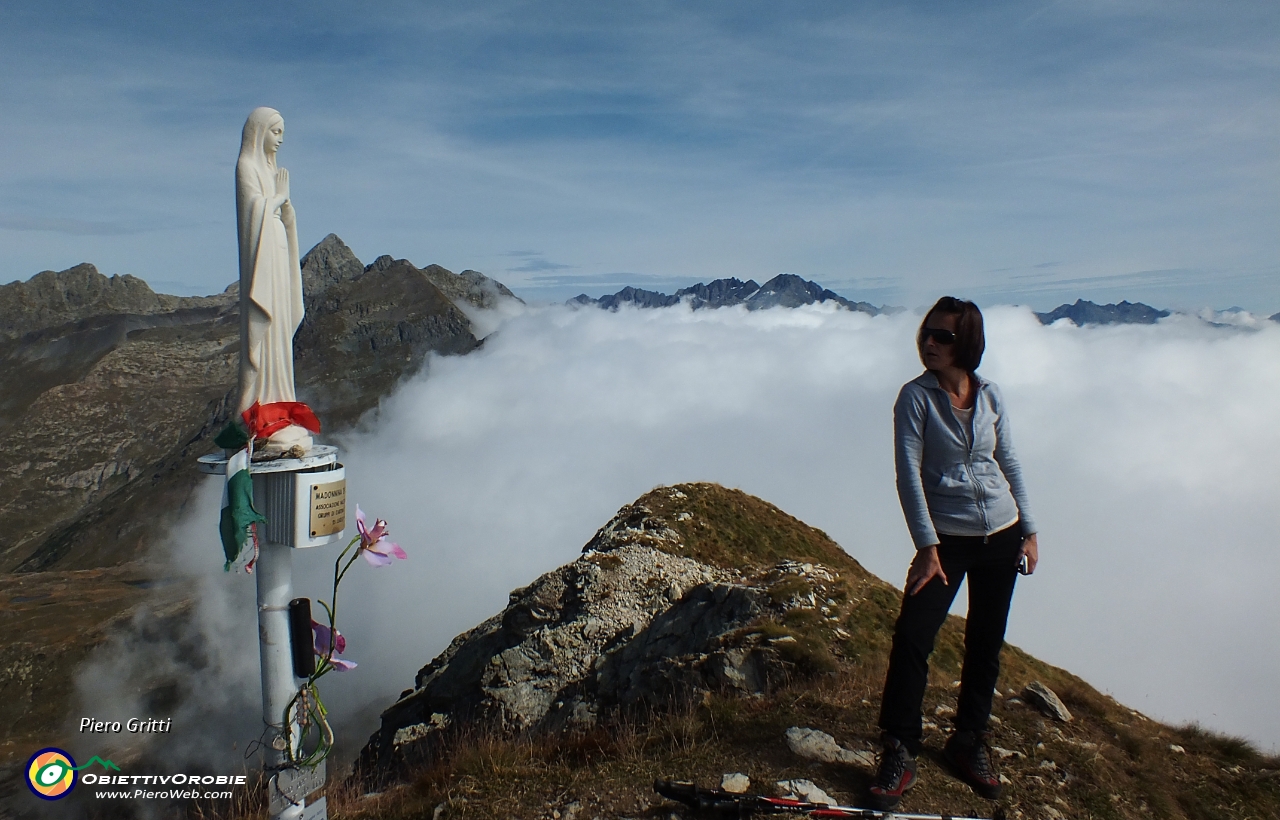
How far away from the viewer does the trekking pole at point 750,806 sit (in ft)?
16.6

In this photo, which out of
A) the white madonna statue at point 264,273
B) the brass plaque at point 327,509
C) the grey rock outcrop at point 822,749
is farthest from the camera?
the white madonna statue at point 264,273

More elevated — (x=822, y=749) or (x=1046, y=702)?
(x=822, y=749)

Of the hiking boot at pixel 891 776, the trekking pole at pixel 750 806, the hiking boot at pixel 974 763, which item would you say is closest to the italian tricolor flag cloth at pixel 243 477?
the trekking pole at pixel 750 806

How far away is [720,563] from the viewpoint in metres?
19.7

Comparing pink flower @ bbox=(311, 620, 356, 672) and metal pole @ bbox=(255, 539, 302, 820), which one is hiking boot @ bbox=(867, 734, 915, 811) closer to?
pink flower @ bbox=(311, 620, 356, 672)

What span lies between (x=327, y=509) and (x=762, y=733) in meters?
4.14

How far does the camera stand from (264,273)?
6.37 m

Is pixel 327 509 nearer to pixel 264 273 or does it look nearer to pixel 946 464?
pixel 264 273

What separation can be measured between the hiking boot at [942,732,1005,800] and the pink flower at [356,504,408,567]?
14.9 ft

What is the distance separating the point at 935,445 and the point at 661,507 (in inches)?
688

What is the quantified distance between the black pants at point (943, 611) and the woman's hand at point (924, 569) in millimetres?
73

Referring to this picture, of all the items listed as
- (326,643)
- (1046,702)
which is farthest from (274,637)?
(1046,702)

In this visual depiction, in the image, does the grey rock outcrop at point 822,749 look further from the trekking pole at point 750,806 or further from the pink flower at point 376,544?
the pink flower at point 376,544

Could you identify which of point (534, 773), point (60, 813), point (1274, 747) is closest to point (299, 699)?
point (534, 773)
